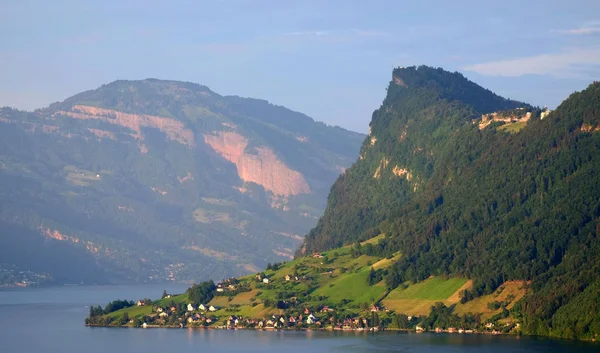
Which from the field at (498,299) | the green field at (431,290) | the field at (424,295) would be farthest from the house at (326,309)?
the field at (498,299)

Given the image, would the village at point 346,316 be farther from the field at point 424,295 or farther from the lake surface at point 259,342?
the lake surface at point 259,342

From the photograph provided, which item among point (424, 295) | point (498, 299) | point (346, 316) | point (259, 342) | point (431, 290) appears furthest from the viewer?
point (431, 290)

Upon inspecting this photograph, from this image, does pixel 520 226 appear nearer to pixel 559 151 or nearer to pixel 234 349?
pixel 559 151

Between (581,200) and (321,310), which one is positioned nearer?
(581,200)

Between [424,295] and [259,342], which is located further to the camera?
[424,295]

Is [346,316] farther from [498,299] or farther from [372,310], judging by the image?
[498,299]

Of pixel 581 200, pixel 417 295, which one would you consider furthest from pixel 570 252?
pixel 417 295

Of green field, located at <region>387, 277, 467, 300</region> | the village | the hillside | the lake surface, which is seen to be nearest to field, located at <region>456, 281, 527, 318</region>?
the hillside

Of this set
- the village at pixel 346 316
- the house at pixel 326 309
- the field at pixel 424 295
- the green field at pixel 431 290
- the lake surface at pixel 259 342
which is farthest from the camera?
the house at pixel 326 309

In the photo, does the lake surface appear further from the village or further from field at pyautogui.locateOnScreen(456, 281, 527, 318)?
field at pyautogui.locateOnScreen(456, 281, 527, 318)

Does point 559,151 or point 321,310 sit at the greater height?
point 559,151

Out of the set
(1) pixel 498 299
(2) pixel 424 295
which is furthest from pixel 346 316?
(1) pixel 498 299
